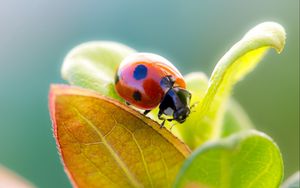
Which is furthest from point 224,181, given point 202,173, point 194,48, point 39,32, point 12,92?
point 39,32

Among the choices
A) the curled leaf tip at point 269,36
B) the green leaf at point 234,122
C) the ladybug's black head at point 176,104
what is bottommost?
the green leaf at point 234,122

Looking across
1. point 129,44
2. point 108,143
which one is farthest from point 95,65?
point 129,44

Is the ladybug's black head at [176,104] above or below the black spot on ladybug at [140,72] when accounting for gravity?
below

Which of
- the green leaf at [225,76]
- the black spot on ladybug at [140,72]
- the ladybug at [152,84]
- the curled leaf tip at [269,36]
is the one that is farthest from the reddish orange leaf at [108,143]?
the black spot on ladybug at [140,72]

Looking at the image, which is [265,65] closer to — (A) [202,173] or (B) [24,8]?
(A) [202,173]

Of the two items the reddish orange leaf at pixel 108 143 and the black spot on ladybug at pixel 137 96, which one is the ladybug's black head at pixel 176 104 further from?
the reddish orange leaf at pixel 108 143
